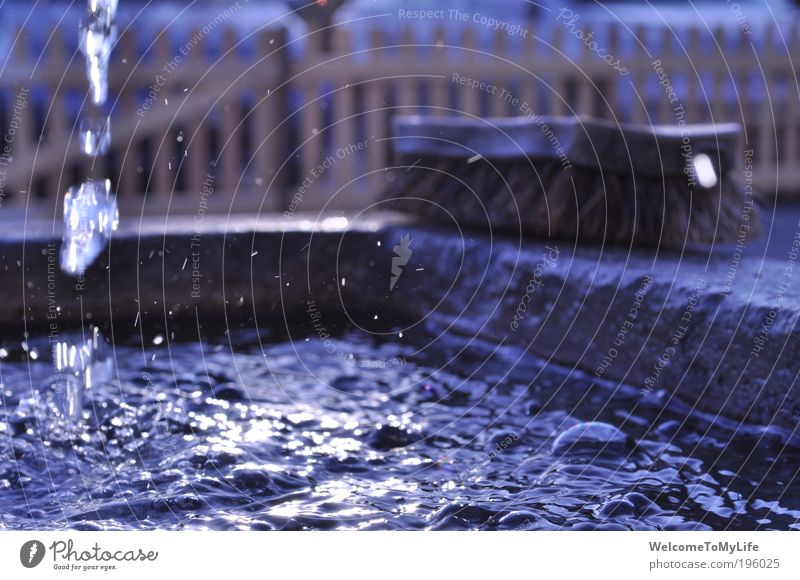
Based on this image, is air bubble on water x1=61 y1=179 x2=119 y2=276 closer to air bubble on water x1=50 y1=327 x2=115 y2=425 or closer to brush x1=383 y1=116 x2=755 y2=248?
air bubble on water x1=50 y1=327 x2=115 y2=425

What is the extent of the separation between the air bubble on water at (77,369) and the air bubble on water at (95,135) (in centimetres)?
198

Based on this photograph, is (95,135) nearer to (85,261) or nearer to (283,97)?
(283,97)

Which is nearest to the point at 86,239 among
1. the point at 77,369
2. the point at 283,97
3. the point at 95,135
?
the point at 77,369

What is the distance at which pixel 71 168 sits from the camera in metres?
4.37

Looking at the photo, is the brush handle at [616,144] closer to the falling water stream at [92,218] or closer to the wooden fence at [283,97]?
the falling water stream at [92,218]

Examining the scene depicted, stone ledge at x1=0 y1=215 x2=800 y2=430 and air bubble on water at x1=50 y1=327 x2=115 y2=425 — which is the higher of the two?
stone ledge at x1=0 y1=215 x2=800 y2=430

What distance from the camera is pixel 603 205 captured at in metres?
1.74

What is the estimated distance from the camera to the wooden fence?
413 cm

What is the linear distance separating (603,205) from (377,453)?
79cm

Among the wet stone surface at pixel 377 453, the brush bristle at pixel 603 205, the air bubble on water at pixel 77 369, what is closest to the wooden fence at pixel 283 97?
the brush bristle at pixel 603 205

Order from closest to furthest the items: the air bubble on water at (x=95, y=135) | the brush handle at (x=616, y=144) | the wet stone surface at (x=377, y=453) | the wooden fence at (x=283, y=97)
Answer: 1. the wet stone surface at (x=377, y=453)
2. the brush handle at (x=616, y=144)
3. the air bubble on water at (x=95, y=135)
4. the wooden fence at (x=283, y=97)

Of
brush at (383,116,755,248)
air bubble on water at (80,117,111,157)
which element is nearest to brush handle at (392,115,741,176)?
brush at (383,116,755,248)

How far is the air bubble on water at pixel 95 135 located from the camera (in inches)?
151

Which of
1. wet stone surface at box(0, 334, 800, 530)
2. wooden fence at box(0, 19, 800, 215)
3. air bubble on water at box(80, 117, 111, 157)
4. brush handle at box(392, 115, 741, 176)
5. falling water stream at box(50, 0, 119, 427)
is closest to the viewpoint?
wet stone surface at box(0, 334, 800, 530)
